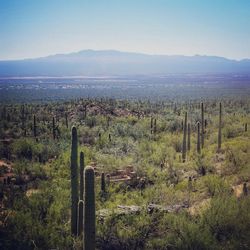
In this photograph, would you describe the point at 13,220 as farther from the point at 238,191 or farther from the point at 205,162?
the point at 205,162

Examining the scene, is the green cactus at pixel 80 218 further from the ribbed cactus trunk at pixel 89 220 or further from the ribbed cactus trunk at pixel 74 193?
the ribbed cactus trunk at pixel 89 220

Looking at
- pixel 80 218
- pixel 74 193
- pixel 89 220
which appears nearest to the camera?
pixel 89 220

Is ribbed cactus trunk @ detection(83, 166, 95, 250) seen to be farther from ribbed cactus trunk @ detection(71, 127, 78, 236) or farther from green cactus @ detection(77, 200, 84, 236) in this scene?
ribbed cactus trunk @ detection(71, 127, 78, 236)

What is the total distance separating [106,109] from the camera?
43719 millimetres

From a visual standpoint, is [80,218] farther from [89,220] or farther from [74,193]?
[89,220]

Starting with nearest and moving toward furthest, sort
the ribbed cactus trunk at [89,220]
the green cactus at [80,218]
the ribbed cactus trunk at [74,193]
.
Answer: the ribbed cactus trunk at [89,220]
the green cactus at [80,218]
the ribbed cactus trunk at [74,193]

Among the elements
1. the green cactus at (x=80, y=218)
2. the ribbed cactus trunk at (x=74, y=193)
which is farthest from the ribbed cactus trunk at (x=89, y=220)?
the ribbed cactus trunk at (x=74, y=193)

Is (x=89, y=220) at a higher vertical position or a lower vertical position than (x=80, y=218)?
higher

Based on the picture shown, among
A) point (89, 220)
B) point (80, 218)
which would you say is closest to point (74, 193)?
point (80, 218)

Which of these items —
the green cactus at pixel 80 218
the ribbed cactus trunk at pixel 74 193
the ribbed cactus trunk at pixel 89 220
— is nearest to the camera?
the ribbed cactus trunk at pixel 89 220

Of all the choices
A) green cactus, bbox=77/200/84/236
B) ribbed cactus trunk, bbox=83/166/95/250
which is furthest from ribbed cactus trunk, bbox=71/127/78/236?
ribbed cactus trunk, bbox=83/166/95/250

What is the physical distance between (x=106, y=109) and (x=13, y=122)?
34.5 feet

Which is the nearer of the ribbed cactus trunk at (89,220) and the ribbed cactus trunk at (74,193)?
the ribbed cactus trunk at (89,220)

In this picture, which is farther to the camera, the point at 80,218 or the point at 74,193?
the point at 74,193
